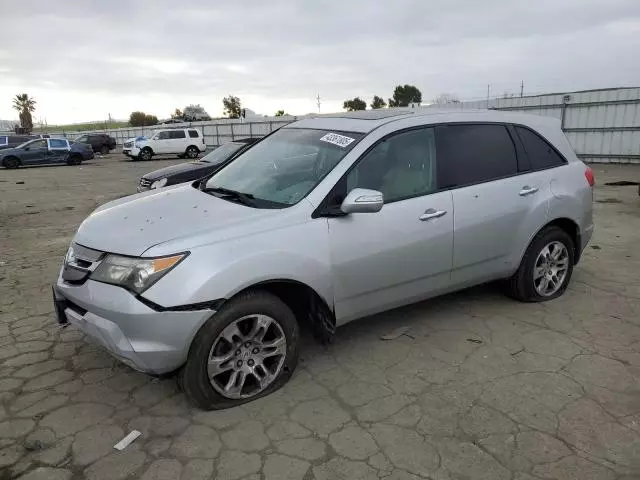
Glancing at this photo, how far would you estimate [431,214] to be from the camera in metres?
3.62

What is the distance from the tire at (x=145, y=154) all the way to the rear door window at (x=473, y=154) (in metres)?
27.5

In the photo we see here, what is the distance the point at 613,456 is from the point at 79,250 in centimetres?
327

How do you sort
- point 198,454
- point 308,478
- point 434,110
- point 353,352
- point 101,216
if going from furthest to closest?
point 434,110
point 353,352
point 101,216
point 198,454
point 308,478

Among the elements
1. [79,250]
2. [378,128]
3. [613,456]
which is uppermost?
[378,128]

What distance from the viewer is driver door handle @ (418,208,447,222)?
3584mm

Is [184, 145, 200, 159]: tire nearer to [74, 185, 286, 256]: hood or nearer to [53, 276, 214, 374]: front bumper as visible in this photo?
[74, 185, 286, 256]: hood

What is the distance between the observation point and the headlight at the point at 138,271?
275cm

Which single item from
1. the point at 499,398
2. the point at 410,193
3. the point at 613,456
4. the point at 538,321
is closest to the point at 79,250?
the point at 410,193

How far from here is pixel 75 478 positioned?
8.20 feet

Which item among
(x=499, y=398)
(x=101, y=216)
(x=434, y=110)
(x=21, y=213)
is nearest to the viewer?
(x=499, y=398)

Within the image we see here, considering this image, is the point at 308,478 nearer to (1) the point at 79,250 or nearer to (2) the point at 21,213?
(1) the point at 79,250

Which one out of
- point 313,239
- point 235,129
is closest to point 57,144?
point 235,129

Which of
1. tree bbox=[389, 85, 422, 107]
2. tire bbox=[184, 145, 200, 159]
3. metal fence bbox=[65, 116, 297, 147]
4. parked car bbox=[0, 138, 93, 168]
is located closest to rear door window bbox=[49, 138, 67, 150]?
parked car bbox=[0, 138, 93, 168]

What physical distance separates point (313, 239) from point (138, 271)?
1050 mm
